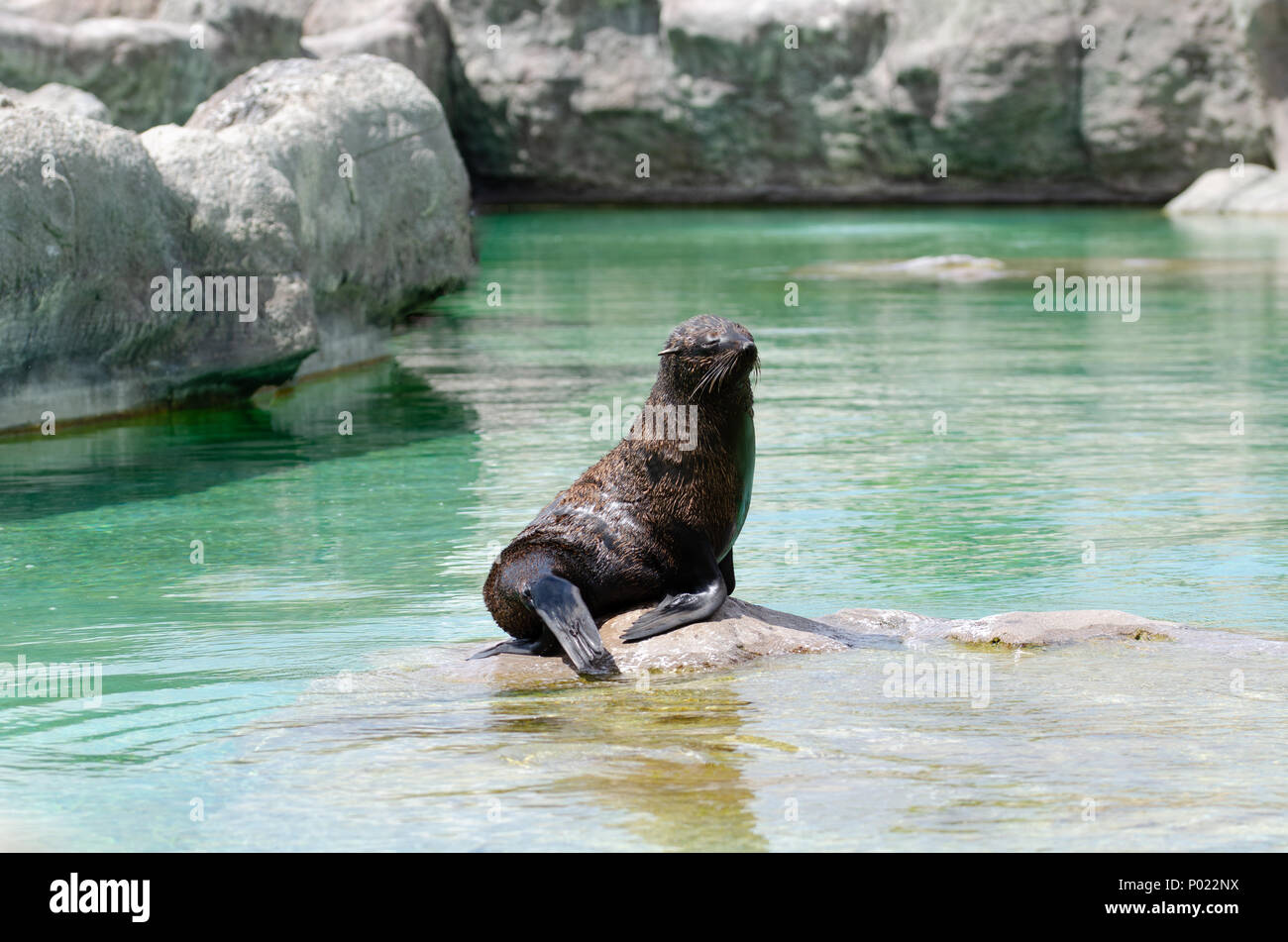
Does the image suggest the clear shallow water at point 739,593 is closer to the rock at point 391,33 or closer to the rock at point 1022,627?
the rock at point 1022,627

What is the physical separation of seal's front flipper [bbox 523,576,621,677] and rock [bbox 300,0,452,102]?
2616 cm

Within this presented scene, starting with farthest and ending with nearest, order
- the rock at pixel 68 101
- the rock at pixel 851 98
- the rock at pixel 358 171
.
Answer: the rock at pixel 851 98
the rock at pixel 68 101
the rock at pixel 358 171

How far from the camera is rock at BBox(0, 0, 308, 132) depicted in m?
25.5

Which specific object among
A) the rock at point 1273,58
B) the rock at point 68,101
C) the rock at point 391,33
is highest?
the rock at point 391,33

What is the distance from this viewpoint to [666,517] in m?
5.42

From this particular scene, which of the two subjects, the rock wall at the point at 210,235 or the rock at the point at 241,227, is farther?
the rock at the point at 241,227

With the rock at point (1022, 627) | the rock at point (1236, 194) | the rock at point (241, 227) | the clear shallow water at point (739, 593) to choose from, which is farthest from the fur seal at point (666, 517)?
the rock at point (1236, 194)

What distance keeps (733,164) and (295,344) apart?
24720 mm

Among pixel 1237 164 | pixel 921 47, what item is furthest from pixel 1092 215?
pixel 921 47

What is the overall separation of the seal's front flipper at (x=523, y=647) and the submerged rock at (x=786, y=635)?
0.13 feet

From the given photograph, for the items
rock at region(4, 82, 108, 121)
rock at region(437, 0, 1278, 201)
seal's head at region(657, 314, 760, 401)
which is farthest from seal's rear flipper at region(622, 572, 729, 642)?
rock at region(437, 0, 1278, 201)

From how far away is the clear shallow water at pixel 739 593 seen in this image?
13.3 ft

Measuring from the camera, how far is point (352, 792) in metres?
4.16

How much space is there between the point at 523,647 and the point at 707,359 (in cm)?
103
